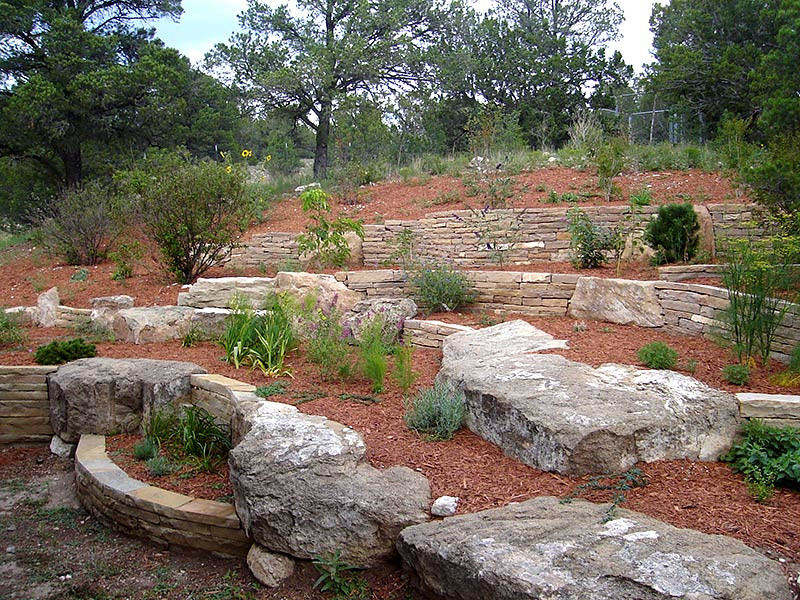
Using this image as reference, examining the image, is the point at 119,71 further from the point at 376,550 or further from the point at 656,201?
the point at 376,550

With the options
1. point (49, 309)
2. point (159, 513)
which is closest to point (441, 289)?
point (159, 513)

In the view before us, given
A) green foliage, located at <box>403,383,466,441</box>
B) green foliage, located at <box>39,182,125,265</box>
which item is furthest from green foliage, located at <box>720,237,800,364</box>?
green foliage, located at <box>39,182,125,265</box>

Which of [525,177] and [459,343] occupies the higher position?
[525,177]

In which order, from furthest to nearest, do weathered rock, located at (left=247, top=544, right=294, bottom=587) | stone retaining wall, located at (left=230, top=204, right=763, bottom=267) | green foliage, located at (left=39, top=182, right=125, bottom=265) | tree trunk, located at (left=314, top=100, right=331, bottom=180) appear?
tree trunk, located at (left=314, top=100, right=331, bottom=180)
green foliage, located at (left=39, top=182, right=125, bottom=265)
stone retaining wall, located at (left=230, top=204, right=763, bottom=267)
weathered rock, located at (left=247, top=544, right=294, bottom=587)

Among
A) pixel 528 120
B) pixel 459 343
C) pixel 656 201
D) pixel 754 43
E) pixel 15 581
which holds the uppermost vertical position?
pixel 754 43

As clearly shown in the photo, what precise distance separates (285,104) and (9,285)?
9.18 meters

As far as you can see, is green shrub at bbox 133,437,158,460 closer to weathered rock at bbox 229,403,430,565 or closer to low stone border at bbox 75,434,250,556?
low stone border at bbox 75,434,250,556

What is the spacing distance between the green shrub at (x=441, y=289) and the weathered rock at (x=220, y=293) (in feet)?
5.70

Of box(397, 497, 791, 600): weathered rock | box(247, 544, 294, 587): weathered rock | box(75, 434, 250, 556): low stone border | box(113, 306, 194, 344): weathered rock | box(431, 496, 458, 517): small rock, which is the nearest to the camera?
box(397, 497, 791, 600): weathered rock

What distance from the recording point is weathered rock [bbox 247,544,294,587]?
11.2ft

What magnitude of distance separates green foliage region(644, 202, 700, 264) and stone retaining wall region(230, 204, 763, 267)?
90 cm

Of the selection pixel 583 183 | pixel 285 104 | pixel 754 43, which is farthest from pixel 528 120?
pixel 583 183

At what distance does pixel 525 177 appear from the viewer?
39.7ft

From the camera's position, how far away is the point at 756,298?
442 centimetres
